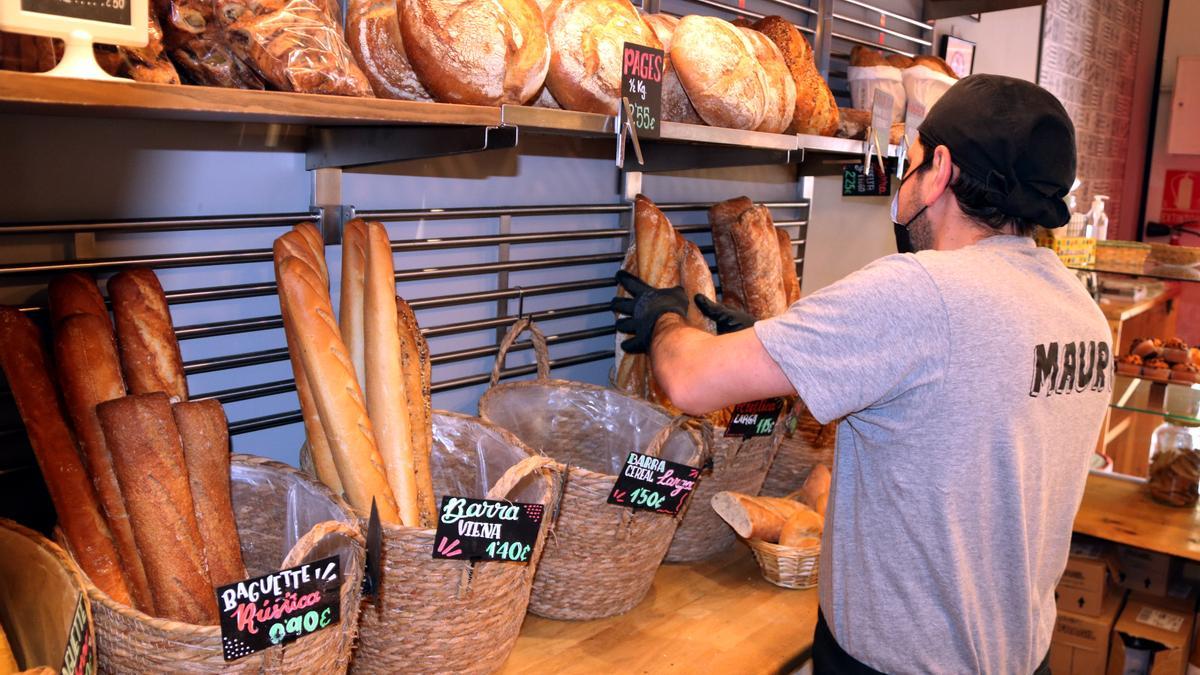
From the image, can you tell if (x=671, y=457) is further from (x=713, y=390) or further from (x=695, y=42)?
(x=695, y=42)

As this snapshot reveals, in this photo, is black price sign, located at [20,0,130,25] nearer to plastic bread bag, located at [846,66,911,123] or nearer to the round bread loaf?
the round bread loaf

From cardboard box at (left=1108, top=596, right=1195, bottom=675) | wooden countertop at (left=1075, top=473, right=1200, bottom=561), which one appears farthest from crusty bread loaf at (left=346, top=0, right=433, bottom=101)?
cardboard box at (left=1108, top=596, right=1195, bottom=675)

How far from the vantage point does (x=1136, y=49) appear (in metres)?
6.50

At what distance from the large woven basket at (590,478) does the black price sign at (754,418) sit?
109mm

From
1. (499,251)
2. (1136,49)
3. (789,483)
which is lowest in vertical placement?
(789,483)

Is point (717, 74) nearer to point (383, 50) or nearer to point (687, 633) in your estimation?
point (383, 50)

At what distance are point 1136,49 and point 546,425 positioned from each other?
19.5 feet

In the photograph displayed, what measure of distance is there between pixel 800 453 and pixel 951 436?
1159 millimetres

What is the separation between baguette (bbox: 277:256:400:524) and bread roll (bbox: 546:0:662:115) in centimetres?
67

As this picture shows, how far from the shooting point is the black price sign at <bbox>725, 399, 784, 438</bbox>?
83.5 inches

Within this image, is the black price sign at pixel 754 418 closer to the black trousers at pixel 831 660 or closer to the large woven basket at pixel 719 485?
the large woven basket at pixel 719 485

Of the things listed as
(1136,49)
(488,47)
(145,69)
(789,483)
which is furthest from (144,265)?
(1136,49)

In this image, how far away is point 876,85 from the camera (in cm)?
298

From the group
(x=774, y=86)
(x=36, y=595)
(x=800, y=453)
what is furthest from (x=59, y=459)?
(x=800, y=453)
